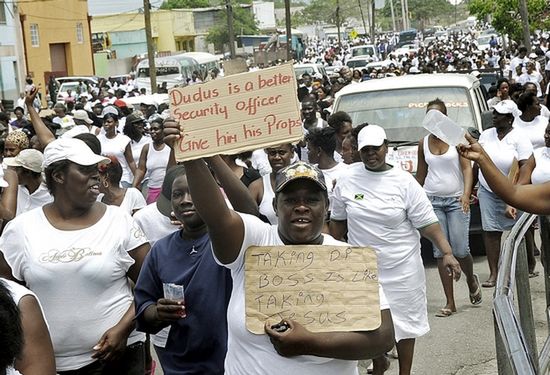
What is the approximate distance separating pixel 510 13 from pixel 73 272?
3204 cm

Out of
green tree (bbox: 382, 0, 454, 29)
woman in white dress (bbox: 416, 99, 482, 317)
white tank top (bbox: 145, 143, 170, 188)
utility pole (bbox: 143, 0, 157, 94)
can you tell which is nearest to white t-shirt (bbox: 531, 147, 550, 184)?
woman in white dress (bbox: 416, 99, 482, 317)

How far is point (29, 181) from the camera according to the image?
26.1 ft

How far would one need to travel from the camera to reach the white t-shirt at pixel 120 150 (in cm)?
1284

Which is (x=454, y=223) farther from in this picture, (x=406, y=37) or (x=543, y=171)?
(x=406, y=37)

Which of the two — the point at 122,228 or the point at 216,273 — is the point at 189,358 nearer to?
the point at 216,273

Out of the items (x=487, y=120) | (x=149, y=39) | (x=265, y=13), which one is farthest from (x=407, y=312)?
(x=265, y=13)

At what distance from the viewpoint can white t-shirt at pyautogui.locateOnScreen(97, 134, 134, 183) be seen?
42.1 ft

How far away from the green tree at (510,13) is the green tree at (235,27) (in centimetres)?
5430

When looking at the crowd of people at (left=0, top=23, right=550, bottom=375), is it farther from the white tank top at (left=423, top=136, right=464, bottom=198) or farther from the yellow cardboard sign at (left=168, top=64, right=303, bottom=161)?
the white tank top at (left=423, top=136, right=464, bottom=198)

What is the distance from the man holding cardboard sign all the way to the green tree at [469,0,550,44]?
105 feet

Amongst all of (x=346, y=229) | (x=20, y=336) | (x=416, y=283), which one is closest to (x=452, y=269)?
(x=416, y=283)

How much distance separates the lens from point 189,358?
4.86 meters

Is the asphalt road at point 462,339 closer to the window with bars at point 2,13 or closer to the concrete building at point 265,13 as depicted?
the window with bars at point 2,13

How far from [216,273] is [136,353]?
3.16 ft
